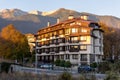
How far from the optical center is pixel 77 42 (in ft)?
237

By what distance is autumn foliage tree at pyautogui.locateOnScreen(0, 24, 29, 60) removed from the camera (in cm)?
6706

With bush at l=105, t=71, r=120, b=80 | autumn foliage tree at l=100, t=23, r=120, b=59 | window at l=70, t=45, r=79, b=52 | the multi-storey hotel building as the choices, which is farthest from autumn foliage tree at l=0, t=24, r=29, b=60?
bush at l=105, t=71, r=120, b=80

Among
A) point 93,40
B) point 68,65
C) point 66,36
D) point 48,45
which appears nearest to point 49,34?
point 48,45

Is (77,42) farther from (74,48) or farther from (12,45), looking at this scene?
(12,45)

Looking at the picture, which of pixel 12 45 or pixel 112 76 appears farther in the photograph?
pixel 12 45

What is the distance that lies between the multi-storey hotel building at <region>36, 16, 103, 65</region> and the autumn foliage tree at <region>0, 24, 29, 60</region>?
953 cm

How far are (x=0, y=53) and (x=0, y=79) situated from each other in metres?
44.2

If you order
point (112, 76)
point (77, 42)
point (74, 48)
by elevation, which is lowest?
point (112, 76)

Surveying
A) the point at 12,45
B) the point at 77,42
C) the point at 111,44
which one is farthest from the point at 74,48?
the point at 12,45

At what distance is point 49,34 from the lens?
8175 cm

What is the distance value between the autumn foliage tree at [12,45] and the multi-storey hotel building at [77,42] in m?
9.53

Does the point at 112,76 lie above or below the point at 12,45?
below

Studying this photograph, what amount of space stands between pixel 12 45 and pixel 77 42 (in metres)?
14.7

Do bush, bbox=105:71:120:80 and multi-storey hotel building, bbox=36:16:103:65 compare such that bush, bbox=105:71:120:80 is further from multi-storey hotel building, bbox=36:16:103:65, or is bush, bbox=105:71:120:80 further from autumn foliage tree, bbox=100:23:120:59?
autumn foliage tree, bbox=100:23:120:59
